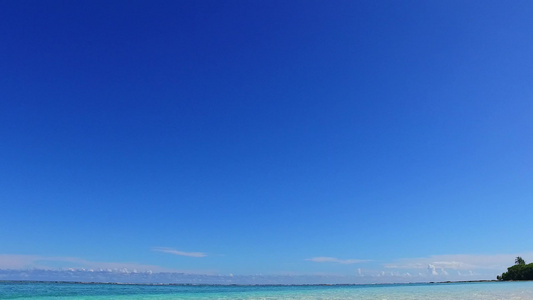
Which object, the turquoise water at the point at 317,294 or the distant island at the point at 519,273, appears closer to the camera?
the turquoise water at the point at 317,294

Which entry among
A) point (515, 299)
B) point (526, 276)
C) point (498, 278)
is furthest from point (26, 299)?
point (498, 278)

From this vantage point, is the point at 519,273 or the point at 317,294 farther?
the point at 519,273

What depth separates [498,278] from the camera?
10381 cm

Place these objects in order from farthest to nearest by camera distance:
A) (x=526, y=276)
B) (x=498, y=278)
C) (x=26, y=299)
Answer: (x=498, y=278) < (x=526, y=276) < (x=26, y=299)

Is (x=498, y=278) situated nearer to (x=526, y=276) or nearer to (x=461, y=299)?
(x=526, y=276)

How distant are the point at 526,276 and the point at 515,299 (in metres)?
81.8

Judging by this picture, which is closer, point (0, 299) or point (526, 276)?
point (0, 299)

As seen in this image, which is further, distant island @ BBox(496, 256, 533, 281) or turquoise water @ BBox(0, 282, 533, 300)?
distant island @ BBox(496, 256, 533, 281)

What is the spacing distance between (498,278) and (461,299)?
10473 centimetres

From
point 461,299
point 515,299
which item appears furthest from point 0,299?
point 515,299

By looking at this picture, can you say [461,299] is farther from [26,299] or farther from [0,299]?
[0,299]

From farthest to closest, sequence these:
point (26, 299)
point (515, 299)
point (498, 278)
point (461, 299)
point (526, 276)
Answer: point (498, 278), point (526, 276), point (26, 299), point (461, 299), point (515, 299)

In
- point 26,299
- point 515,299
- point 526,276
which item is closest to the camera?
point 515,299

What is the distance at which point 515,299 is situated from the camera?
20094mm
